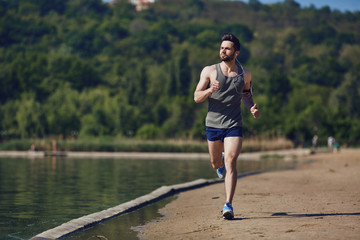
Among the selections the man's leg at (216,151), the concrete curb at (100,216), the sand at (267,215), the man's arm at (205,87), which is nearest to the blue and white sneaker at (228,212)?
the sand at (267,215)

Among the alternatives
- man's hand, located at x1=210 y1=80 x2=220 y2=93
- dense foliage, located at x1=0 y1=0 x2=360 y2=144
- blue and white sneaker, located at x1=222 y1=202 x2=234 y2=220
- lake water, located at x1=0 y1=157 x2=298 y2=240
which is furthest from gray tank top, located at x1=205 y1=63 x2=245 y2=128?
dense foliage, located at x1=0 y1=0 x2=360 y2=144

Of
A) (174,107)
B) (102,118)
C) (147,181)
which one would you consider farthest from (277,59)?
(147,181)

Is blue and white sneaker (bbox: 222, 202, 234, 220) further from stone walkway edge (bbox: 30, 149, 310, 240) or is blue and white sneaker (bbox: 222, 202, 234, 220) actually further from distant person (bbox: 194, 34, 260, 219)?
stone walkway edge (bbox: 30, 149, 310, 240)

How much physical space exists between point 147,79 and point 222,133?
208ft

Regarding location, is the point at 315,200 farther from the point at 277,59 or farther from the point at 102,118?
the point at 277,59

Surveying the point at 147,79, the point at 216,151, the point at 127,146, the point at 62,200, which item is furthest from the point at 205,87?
the point at 147,79

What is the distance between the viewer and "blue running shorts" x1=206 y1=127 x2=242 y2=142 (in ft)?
27.0

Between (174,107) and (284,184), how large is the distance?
60237 mm

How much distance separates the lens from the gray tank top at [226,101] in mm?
8227

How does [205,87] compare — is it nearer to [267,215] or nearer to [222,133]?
[222,133]

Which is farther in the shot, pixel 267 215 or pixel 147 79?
pixel 147 79

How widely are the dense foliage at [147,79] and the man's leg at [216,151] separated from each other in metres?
42.5

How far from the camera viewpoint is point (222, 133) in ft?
27.3

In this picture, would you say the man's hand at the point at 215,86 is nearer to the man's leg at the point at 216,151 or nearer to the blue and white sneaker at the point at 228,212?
the man's leg at the point at 216,151
